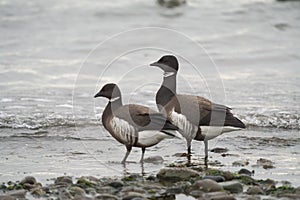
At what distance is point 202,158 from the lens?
11.0 m

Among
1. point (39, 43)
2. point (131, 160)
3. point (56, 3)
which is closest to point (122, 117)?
point (131, 160)

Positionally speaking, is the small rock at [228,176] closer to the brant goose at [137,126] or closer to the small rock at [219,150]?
the brant goose at [137,126]

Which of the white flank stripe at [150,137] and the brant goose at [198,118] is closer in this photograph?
the white flank stripe at [150,137]

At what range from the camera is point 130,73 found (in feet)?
59.1

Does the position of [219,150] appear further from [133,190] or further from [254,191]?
[133,190]

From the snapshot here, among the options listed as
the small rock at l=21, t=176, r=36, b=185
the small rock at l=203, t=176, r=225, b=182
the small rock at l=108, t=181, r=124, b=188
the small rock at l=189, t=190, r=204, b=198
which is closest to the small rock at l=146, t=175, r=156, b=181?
the small rock at l=108, t=181, r=124, b=188

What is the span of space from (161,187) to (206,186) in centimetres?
57

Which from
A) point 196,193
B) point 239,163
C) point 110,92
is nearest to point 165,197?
point 196,193

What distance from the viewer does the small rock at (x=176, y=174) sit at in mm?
9109

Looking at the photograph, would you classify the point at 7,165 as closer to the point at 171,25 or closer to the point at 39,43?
the point at 39,43

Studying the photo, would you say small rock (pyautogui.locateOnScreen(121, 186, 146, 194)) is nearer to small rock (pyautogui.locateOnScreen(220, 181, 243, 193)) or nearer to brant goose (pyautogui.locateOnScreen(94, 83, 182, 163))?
small rock (pyautogui.locateOnScreen(220, 181, 243, 193))

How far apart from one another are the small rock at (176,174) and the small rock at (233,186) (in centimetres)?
60

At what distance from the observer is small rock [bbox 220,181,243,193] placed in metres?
8.54

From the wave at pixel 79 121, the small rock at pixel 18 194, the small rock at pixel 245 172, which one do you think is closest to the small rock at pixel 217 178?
the small rock at pixel 245 172
